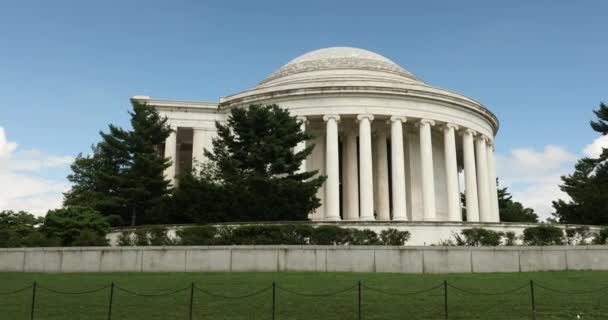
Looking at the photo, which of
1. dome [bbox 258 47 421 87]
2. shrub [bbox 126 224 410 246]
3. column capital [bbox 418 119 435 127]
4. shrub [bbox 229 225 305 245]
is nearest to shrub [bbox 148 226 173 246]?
shrub [bbox 126 224 410 246]

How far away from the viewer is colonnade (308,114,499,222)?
171 ft

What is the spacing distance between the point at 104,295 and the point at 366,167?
110 ft

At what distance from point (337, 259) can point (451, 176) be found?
29539 millimetres

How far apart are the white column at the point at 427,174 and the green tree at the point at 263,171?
1470cm

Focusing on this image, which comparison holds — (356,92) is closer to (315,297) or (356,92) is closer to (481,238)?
(481,238)

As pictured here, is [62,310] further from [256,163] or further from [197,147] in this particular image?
[197,147]

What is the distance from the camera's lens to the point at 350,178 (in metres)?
58.3

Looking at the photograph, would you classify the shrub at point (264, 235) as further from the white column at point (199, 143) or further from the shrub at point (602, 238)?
the white column at point (199, 143)

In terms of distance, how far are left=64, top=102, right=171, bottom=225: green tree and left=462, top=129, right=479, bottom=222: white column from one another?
96.6ft

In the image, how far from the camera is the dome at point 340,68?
59750 mm

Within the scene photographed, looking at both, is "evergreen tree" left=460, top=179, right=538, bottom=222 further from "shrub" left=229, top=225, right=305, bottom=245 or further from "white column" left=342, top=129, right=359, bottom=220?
"shrub" left=229, top=225, right=305, bottom=245

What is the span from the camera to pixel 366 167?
52062 millimetres

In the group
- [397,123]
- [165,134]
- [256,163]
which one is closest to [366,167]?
[397,123]

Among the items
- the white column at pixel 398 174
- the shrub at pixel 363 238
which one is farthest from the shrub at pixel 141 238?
the white column at pixel 398 174
